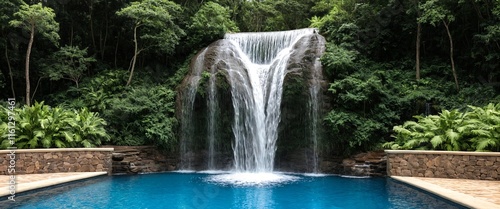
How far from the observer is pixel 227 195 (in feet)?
27.7

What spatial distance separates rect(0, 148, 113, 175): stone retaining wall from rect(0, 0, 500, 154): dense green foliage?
2.13 m

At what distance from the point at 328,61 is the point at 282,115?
2.70 metres

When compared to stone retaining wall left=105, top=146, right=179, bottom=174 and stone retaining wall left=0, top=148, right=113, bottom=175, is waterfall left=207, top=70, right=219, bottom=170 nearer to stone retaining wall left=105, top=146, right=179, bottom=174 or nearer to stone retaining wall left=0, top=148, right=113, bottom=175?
stone retaining wall left=105, top=146, right=179, bottom=174

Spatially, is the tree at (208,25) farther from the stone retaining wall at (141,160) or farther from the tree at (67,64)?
the stone retaining wall at (141,160)

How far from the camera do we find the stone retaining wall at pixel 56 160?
10258 mm

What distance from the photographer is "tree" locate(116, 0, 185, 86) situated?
16.0 metres

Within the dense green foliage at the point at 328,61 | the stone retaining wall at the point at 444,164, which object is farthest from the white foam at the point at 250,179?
the stone retaining wall at the point at 444,164

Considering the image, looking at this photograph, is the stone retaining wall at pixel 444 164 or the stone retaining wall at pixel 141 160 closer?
the stone retaining wall at pixel 444 164

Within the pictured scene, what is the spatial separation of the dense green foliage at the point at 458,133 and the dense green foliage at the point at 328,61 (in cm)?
8

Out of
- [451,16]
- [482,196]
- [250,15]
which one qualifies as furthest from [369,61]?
[250,15]

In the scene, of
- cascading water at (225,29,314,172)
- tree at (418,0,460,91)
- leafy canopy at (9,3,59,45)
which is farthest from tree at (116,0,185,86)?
tree at (418,0,460,91)

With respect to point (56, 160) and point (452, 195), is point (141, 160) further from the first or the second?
point (452, 195)

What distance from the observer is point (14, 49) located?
55.8ft

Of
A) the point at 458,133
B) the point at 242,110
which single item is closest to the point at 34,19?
the point at 242,110
